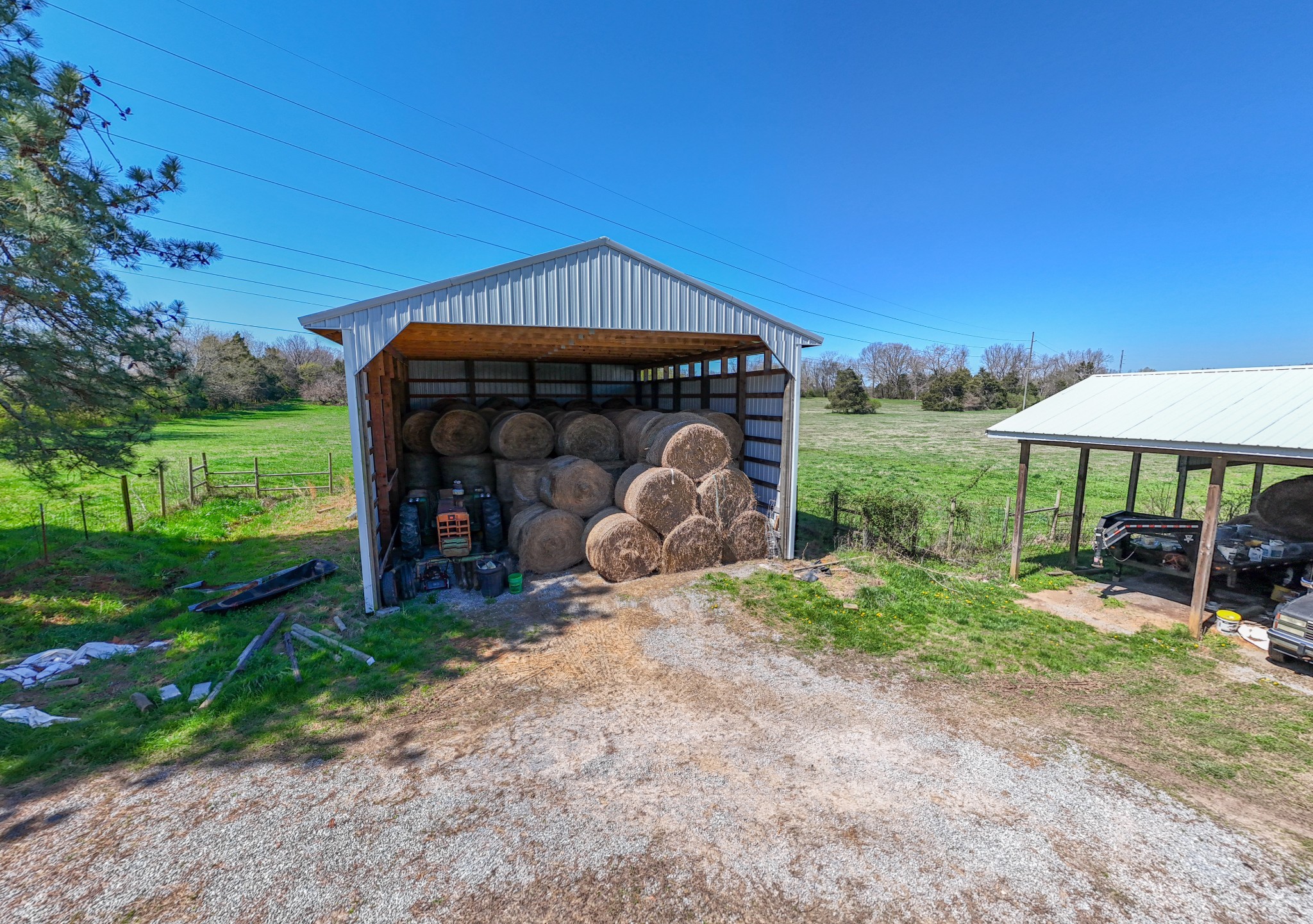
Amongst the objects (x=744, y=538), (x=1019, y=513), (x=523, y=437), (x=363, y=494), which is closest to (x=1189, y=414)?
(x=1019, y=513)

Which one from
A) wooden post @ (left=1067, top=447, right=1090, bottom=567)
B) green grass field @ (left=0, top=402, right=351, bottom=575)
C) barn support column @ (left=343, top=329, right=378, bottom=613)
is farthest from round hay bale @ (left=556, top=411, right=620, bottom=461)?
wooden post @ (left=1067, top=447, right=1090, bottom=567)

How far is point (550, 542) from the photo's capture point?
9859 mm

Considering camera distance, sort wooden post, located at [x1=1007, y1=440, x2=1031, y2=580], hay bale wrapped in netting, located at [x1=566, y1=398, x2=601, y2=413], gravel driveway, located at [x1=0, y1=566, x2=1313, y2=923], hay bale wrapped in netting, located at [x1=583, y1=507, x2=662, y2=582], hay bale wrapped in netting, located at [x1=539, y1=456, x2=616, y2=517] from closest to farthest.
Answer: gravel driveway, located at [x1=0, y1=566, x2=1313, y2=923], hay bale wrapped in netting, located at [x1=583, y1=507, x2=662, y2=582], wooden post, located at [x1=1007, y1=440, x2=1031, y2=580], hay bale wrapped in netting, located at [x1=539, y1=456, x2=616, y2=517], hay bale wrapped in netting, located at [x1=566, y1=398, x2=601, y2=413]

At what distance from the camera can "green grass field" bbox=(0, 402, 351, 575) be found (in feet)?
35.6

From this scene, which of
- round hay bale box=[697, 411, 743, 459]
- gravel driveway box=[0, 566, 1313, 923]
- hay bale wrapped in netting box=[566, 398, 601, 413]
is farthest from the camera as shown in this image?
hay bale wrapped in netting box=[566, 398, 601, 413]

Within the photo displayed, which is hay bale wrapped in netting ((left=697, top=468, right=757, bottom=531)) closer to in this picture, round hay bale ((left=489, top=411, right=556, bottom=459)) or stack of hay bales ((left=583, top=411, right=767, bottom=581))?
stack of hay bales ((left=583, top=411, right=767, bottom=581))

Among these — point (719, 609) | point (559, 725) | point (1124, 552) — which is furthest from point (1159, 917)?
point (1124, 552)

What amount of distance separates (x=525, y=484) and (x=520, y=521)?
3.94 feet

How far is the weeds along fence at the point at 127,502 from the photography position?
10133mm

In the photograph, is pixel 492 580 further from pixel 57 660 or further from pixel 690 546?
pixel 57 660

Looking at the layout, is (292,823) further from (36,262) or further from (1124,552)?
(1124,552)

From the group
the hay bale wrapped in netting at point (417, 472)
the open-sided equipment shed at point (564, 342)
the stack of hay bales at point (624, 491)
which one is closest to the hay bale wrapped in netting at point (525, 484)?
the stack of hay bales at point (624, 491)

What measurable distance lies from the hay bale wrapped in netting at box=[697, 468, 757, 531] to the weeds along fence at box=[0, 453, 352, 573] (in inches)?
378

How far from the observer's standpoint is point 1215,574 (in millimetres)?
9641
